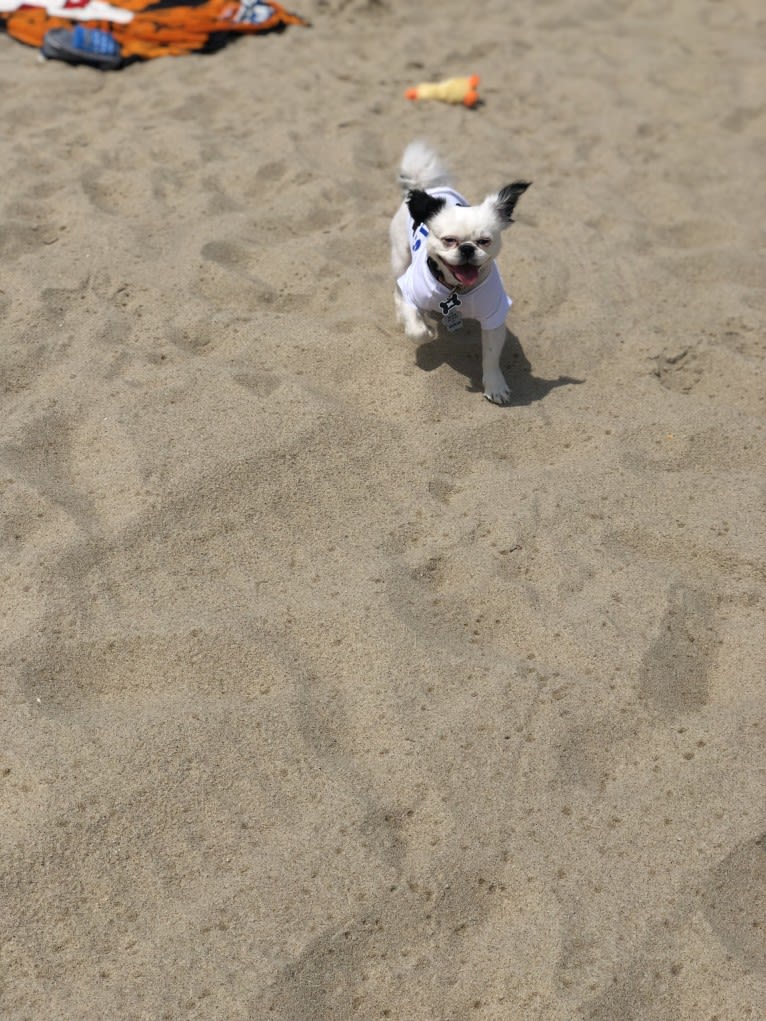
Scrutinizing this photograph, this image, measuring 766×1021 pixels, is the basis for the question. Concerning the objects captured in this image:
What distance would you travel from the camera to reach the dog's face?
3.71 metres

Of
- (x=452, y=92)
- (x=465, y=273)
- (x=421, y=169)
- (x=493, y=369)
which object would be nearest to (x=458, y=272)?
(x=465, y=273)

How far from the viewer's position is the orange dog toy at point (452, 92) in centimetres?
626

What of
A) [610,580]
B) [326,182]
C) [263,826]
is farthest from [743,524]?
[326,182]

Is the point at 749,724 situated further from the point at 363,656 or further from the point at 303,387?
the point at 303,387

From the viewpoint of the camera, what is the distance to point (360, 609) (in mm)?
2945

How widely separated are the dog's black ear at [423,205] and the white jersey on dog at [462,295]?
3.4 inches

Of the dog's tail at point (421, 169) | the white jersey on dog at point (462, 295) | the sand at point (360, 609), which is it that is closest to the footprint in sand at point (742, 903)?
the sand at point (360, 609)

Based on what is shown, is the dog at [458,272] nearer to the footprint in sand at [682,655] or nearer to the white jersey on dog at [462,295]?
the white jersey on dog at [462,295]

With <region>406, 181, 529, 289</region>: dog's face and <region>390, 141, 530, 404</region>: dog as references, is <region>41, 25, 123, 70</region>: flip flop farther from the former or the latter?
<region>406, 181, 529, 289</region>: dog's face

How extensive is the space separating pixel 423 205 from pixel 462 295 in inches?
14.1

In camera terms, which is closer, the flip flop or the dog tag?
the dog tag

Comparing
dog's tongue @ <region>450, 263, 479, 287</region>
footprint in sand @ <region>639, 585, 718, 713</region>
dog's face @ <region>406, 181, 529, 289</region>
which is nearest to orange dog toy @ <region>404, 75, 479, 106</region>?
dog's face @ <region>406, 181, 529, 289</region>

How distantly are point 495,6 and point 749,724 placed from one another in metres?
6.50

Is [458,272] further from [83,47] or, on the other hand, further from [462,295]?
[83,47]
